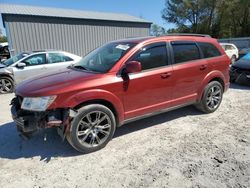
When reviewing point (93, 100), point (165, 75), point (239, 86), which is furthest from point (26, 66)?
point (239, 86)

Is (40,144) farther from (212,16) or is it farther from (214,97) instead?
(212,16)

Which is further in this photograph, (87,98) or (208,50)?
(208,50)

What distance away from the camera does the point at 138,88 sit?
400cm

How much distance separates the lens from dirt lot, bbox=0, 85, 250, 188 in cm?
298

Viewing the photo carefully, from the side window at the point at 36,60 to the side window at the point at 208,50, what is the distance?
19.6 feet

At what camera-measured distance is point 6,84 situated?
848cm

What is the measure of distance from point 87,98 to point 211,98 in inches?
122

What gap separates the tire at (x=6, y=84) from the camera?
27.5 ft

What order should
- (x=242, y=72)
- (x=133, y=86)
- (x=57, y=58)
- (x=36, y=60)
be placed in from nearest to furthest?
(x=133, y=86) → (x=242, y=72) → (x=36, y=60) → (x=57, y=58)

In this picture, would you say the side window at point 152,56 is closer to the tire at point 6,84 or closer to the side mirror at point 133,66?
the side mirror at point 133,66

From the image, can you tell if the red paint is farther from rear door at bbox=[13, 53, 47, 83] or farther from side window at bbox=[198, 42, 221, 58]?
rear door at bbox=[13, 53, 47, 83]

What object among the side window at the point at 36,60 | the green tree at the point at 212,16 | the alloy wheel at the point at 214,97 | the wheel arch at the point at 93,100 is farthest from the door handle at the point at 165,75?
the green tree at the point at 212,16

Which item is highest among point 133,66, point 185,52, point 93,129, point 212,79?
point 185,52

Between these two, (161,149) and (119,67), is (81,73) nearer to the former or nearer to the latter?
(119,67)
